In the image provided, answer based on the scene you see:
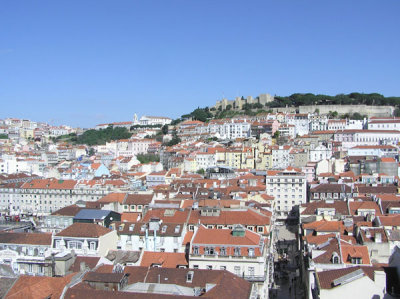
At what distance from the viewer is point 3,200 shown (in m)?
75.9

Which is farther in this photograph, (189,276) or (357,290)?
(189,276)

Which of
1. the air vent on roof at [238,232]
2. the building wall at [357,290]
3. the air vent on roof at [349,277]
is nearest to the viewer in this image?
the building wall at [357,290]

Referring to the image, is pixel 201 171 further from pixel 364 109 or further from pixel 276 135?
pixel 364 109

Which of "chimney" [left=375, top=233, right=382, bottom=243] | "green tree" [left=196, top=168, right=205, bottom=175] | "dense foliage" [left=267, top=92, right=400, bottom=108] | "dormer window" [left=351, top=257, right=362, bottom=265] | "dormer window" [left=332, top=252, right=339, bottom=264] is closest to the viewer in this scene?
"dormer window" [left=351, top=257, right=362, bottom=265]

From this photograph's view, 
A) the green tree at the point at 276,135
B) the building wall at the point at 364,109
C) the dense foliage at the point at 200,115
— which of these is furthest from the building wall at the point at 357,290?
the dense foliage at the point at 200,115

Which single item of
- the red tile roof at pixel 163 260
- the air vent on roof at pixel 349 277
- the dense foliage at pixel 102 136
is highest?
the dense foliage at pixel 102 136

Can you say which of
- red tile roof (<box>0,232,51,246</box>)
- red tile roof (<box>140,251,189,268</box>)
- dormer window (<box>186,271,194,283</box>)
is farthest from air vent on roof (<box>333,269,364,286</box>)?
red tile roof (<box>0,232,51,246</box>)

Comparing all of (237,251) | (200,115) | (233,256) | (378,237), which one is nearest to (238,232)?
(237,251)

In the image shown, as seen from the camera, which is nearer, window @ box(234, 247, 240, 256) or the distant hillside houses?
window @ box(234, 247, 240, 256)

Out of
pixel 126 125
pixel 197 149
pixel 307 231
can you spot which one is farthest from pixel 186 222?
pixel 126 125

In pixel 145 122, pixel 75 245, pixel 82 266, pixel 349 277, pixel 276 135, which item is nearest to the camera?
pixel 349 277

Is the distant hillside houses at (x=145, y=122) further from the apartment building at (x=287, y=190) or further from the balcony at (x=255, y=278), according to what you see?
the balcony at (x=255, y=278)

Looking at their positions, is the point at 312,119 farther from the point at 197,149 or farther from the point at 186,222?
the point at 186,222

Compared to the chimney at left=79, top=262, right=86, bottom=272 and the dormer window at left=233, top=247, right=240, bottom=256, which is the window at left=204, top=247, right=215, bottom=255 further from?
the chimney at left=79, top=262, right=86, bottom=272
